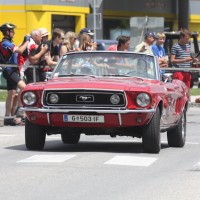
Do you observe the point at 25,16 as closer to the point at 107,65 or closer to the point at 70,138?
the point at 70,138

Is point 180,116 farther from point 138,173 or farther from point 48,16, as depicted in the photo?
point 48,16

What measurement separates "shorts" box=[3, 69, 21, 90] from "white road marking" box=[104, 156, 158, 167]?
7.28 metres

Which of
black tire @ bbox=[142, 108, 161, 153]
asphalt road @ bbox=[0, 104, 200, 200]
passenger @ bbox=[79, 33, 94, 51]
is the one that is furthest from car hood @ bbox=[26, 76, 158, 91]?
passenger @ bbox=[79, 33, 94, 51]

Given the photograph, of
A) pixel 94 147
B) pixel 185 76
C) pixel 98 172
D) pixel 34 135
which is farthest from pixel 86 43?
pixel 98 172

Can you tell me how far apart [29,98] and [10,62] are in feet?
21.7

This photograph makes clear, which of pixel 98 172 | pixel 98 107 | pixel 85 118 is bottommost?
pixel 98 172

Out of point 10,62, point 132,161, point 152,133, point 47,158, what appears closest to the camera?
point 132,161

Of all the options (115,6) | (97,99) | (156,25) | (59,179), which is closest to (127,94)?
(97,99)

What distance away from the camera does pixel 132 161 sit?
45.5 ft

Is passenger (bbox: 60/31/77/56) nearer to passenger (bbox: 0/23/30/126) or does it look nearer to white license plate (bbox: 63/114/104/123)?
passenger (bbox: 0/23/30/126)

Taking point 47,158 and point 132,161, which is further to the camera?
point 47,158

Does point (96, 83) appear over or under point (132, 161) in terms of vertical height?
over

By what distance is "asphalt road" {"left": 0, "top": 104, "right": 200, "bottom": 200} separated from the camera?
10.7 meters

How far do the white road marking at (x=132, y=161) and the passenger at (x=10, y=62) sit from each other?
706 centimetres
